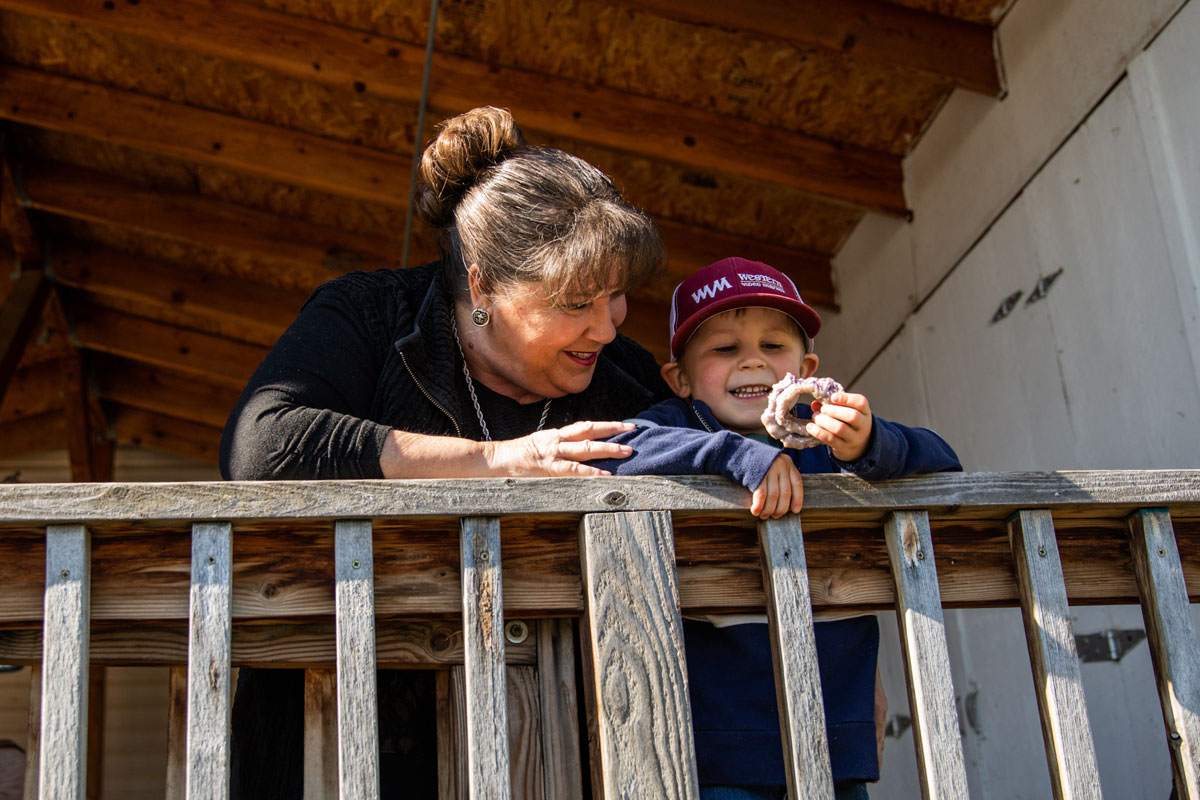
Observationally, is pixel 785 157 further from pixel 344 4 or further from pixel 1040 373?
pixel 344 4

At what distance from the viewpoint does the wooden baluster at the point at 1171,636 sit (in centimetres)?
180

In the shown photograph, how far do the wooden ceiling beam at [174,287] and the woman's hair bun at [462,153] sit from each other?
4266mm

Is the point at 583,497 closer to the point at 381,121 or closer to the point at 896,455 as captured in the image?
the point at 896,455

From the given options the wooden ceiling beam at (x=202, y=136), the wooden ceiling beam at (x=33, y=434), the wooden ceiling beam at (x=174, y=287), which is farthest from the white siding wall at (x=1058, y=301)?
the wooden ceiling beam at (x=33, y=434)

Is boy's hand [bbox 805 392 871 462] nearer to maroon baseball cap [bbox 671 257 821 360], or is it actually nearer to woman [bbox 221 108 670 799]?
woman [bbox 221 108 670 799]

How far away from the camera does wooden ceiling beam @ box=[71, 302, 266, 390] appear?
7.62m

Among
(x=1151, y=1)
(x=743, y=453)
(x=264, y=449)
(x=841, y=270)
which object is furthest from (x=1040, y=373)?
Answer: (x=264, y=449)

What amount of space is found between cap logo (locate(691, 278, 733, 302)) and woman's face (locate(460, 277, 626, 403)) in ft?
0.54

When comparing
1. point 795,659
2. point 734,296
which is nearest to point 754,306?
point 734,296

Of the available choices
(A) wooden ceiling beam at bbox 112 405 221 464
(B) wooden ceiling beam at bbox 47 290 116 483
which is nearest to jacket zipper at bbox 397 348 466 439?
(B) wooden ceiling beam at bbox 47 290 116 483

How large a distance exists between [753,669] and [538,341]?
74 centimetres

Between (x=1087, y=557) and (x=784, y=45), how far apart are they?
272 centimetres

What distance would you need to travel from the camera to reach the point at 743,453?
1.79 metres

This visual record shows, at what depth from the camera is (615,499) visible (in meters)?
1.78
